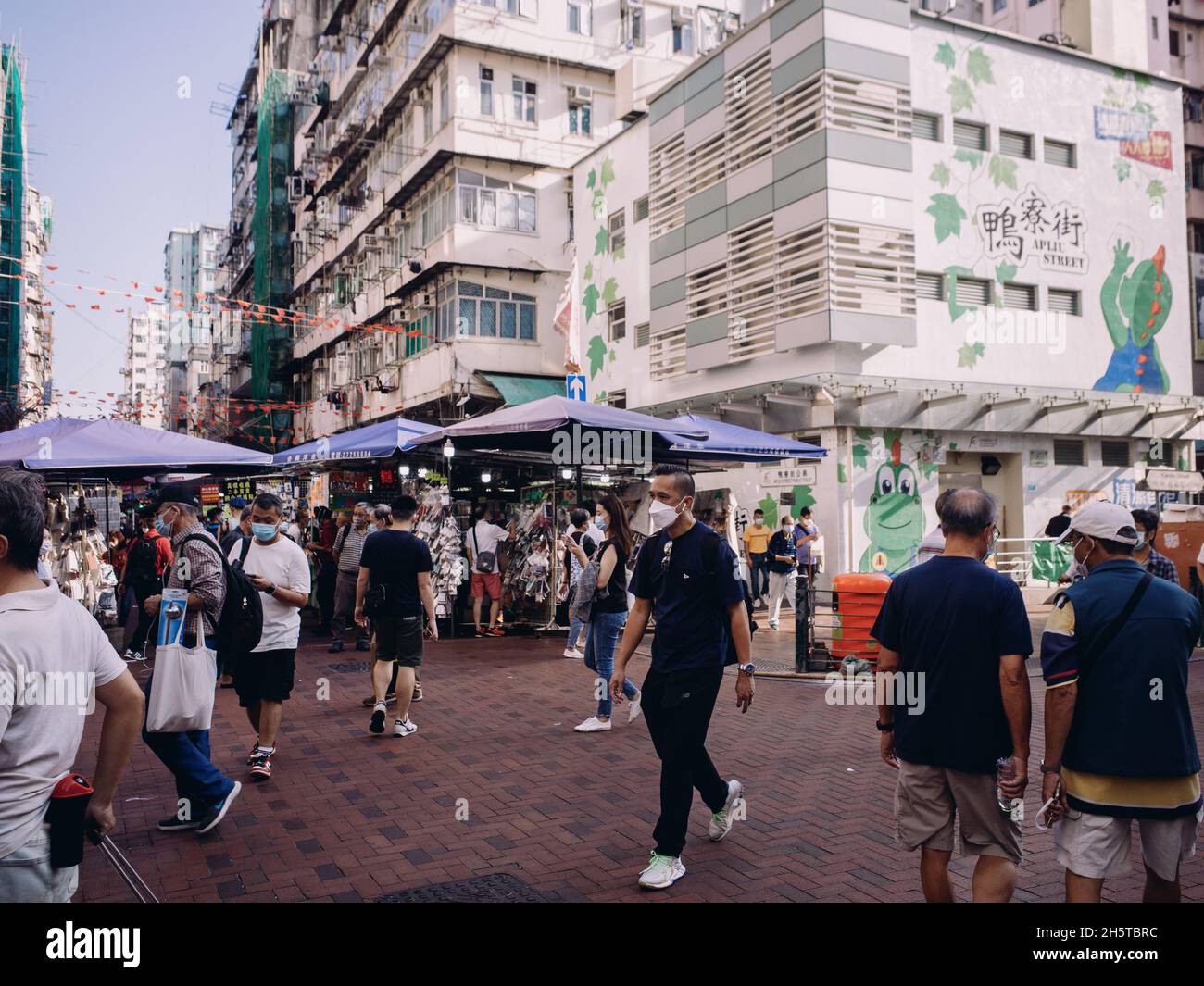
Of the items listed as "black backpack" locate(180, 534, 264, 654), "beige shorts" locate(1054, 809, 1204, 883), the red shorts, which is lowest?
"beige shorts" locate(1054, 809, 1204, 883)

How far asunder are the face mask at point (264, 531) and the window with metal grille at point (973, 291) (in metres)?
17.5

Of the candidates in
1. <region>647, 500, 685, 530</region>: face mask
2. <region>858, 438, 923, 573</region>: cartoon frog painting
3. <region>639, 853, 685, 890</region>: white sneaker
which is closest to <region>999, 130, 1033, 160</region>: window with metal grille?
<region>858, 438, 923, 573</region>: cartoon frog painting

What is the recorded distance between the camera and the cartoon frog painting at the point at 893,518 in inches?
770

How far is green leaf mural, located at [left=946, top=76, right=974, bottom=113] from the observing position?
67.3 feet

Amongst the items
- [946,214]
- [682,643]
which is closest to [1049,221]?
[946,214]

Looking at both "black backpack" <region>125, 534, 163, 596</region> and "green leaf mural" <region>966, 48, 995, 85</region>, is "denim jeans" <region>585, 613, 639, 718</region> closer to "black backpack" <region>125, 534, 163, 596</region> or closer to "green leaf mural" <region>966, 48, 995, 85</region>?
"black backpack" <region>125, 534, 163, 596</region>

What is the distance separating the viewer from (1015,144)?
21.6 meters

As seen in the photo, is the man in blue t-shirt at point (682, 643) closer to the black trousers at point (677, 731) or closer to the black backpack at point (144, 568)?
the black trousers at point (677, 731)

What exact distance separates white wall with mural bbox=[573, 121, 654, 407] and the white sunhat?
69.5 feet

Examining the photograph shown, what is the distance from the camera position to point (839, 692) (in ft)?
32.2

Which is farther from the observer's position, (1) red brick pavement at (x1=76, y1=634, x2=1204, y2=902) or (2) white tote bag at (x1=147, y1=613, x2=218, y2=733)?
(2) white tote bag at (x1=147, y1=613, x2=218, y2=733)

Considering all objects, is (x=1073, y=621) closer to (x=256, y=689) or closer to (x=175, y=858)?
(x=175, y=858)

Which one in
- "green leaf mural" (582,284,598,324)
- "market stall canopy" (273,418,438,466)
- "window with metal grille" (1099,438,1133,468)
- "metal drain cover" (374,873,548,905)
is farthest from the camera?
"green leaf mural" (582,284,598,324)

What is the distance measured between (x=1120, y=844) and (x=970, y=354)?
1890 centimetres
